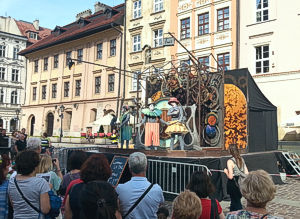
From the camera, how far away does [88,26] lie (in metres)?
33.9

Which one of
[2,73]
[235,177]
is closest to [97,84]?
[2,73]

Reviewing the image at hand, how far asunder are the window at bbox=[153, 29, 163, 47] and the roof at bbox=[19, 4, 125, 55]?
4545 mm

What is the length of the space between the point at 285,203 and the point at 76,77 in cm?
2860

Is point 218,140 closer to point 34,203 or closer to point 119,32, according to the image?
point 34,203

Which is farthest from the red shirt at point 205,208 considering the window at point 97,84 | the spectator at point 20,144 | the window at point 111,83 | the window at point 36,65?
the window at point 36,65

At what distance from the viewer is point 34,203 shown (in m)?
3.22

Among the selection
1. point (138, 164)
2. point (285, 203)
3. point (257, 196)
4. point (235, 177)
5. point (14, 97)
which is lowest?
point (285, 203)

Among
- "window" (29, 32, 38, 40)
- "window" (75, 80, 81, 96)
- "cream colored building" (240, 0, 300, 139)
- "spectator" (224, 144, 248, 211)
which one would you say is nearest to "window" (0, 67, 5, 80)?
"window" (29, 32, 38, 40)

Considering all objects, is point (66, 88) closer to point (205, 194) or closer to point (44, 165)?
point (44, 165)

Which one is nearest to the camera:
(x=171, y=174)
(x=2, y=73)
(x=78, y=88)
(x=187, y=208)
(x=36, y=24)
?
(x=187, y=208)

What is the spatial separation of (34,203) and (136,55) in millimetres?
25623

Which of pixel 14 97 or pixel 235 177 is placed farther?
pixel 14 97

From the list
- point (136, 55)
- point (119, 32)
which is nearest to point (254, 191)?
point (136, 55)

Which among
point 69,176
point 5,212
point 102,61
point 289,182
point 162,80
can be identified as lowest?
point 289,182
